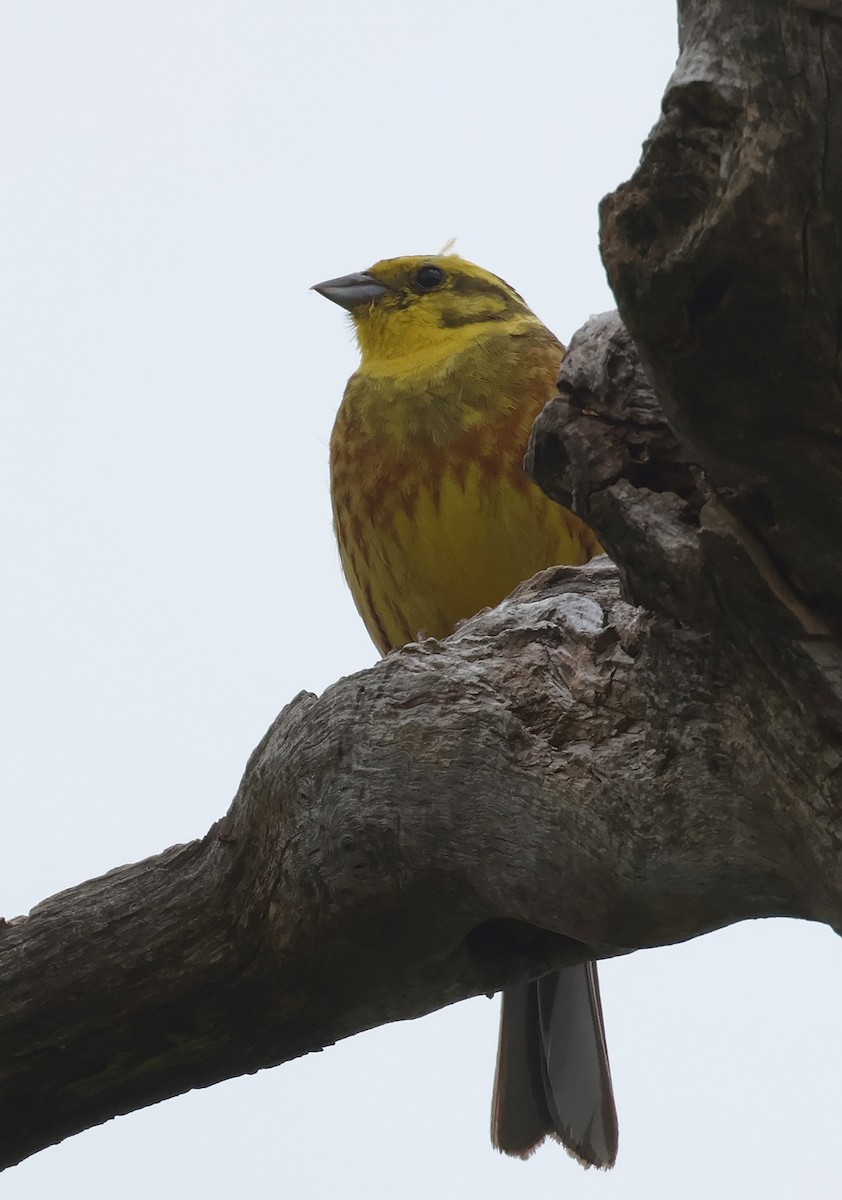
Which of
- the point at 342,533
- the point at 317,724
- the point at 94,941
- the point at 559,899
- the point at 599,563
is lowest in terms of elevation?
the point at 559,899

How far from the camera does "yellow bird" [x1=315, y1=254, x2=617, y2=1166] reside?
13.4 feet

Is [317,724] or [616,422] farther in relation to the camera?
[317,724]

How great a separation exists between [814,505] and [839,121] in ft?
1.45

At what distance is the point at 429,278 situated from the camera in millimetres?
4840

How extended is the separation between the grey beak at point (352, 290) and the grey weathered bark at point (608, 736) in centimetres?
222

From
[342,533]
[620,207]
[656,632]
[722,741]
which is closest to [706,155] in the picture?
[620,207]

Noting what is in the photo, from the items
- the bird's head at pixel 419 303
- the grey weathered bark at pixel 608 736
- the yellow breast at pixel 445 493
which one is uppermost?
the bird's head at pixel 419 303

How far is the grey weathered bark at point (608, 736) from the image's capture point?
1504mm

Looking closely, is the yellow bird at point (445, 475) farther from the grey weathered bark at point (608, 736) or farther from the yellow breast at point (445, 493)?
the grey weathered bark at point (608, 736)

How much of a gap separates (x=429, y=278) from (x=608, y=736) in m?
2.89

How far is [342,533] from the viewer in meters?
4.47

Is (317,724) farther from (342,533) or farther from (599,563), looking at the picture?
(342,533)

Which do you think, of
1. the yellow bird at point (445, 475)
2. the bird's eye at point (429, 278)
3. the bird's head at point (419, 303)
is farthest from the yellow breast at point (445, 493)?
the bird's eye at point (429, 278)

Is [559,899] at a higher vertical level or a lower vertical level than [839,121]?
lower
